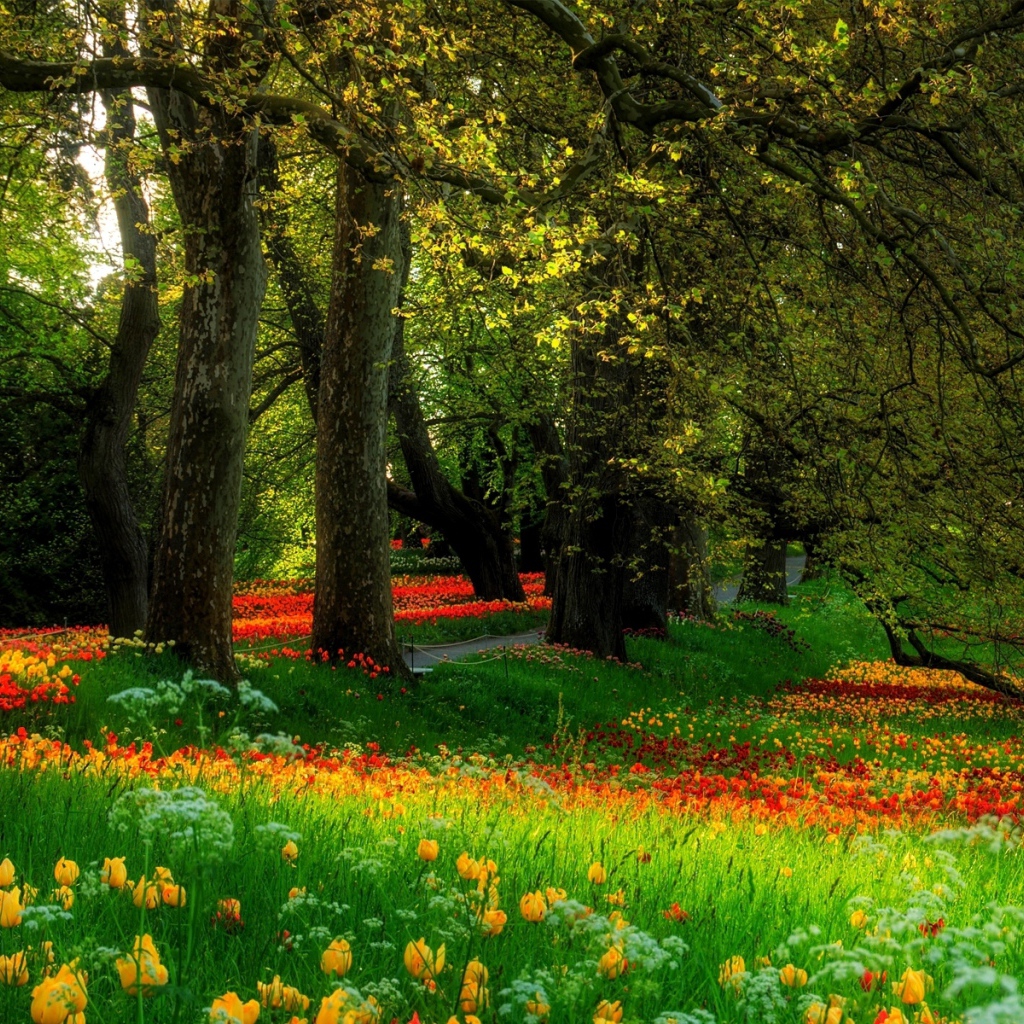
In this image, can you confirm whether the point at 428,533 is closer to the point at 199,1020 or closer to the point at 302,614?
the point at 302,614

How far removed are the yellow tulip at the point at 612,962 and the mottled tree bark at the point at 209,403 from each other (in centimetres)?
753

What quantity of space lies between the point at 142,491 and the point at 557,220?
680 inches

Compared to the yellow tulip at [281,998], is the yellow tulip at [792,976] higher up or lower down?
lower down

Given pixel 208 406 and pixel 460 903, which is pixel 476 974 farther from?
pixel 208 406

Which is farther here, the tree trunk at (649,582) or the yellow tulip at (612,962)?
the tree trunk at (649,582)

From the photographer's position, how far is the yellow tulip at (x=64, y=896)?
7.78ft

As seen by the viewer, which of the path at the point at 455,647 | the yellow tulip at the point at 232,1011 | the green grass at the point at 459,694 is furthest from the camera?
the path at the point at 455,647

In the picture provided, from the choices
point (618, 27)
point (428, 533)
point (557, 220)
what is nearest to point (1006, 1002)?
point (557, 220)

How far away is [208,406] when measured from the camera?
920cm

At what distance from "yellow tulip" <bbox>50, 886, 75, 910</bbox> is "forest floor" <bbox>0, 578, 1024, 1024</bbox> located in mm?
17

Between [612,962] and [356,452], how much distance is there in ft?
31.6

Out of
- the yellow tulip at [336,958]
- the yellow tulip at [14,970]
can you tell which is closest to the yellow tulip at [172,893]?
the yellow tulip at [14,970]

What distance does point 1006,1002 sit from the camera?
1320 mm

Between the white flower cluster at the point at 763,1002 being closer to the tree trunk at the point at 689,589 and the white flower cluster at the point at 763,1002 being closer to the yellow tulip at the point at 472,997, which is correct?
the yellow tulip at the point at 472,997
